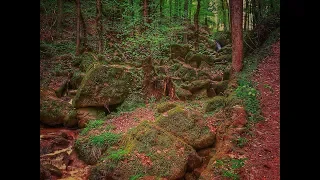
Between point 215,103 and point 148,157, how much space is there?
6.54 ft

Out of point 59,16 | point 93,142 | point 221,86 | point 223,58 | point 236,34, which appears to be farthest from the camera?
point 59,16

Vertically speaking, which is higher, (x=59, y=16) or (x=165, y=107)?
(x=59, y=16)

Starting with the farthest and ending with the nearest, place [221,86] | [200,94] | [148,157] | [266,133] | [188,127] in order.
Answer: [200,94]
[221,86]
[188,127]
[266,133]
[148,157]

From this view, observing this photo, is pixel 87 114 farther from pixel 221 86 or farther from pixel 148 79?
pixel 221 86

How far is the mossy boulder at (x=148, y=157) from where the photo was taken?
4.80 meters

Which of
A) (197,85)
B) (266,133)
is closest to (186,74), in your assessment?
(197,85)

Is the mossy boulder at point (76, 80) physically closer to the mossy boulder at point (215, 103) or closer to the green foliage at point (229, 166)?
the mossy boulder at point (215, 103)

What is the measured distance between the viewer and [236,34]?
6285 mm

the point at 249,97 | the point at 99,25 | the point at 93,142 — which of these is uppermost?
the point at 99,25

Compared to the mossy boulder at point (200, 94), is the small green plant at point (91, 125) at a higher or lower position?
lower

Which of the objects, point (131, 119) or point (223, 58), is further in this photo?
point (223, 58)

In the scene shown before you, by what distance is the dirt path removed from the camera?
182 inches

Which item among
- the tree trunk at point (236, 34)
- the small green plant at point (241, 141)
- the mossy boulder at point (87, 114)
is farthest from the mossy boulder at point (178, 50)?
the small green plant at point (241, 141)

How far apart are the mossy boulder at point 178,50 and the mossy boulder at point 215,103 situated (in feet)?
4.72
